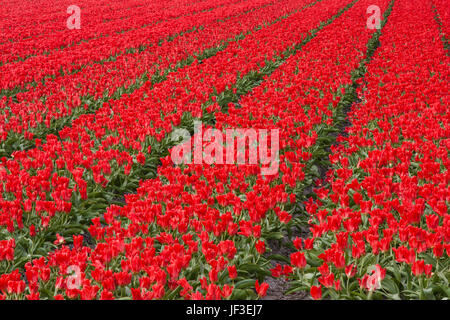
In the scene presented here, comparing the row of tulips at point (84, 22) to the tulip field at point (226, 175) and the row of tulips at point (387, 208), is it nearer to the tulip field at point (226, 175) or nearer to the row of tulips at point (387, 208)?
the tulip field at point (226, 175)

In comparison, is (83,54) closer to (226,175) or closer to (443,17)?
(226,175)

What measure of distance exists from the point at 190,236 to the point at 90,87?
7752mm

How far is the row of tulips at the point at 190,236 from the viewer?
353 centimetres

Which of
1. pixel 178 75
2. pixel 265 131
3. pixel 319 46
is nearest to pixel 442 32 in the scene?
pixel 319 46

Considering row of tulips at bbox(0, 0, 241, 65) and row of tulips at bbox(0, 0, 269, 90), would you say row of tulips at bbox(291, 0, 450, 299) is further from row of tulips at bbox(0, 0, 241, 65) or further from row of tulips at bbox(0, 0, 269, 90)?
row of tulips at bbox(0, 0, 241, 65)

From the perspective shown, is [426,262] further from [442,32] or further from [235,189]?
[442,32]

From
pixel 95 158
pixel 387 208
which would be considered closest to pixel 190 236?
pixel 387 208

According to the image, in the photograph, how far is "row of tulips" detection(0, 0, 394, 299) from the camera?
3533mm

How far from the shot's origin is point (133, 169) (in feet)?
22.2

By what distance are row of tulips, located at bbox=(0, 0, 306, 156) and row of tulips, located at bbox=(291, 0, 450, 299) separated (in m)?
5.52

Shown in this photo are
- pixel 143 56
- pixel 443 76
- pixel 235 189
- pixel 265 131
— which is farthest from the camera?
pixel 143 56
